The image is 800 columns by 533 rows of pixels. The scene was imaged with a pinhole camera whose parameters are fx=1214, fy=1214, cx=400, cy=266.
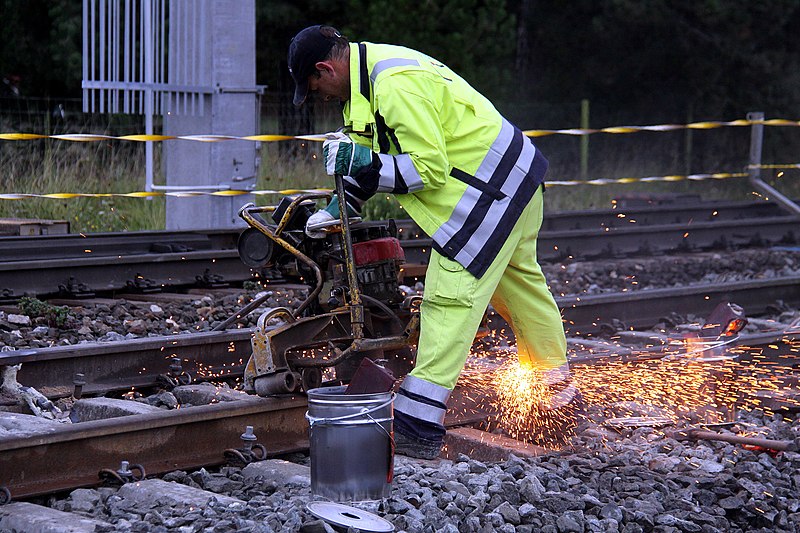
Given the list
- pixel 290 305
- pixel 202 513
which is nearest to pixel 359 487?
pixel 202 513

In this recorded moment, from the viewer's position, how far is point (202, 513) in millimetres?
3988

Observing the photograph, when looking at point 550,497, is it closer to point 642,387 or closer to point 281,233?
point 281,233

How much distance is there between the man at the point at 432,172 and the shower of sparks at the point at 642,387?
0.74 meters

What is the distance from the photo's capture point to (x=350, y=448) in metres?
4.31

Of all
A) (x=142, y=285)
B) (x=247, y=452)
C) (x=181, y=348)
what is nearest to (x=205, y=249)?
(x=142, y=285)

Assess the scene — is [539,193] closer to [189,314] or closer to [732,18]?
[189,314]

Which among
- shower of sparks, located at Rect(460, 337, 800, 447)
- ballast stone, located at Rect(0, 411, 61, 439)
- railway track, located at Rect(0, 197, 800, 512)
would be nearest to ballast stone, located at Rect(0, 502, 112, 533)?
railway track, located at Rect(0, 197, 800, 512)

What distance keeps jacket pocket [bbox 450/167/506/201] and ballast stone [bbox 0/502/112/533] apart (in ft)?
6.43

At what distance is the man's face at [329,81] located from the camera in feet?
15.7

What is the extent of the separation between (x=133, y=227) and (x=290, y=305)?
513 cm

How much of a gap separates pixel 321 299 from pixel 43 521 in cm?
177

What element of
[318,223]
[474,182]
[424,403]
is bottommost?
[424,403]

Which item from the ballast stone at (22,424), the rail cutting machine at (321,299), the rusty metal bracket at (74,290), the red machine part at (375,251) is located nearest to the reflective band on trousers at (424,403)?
the rail cutting machine at (321,299)

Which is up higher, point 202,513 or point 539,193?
point 539,193
